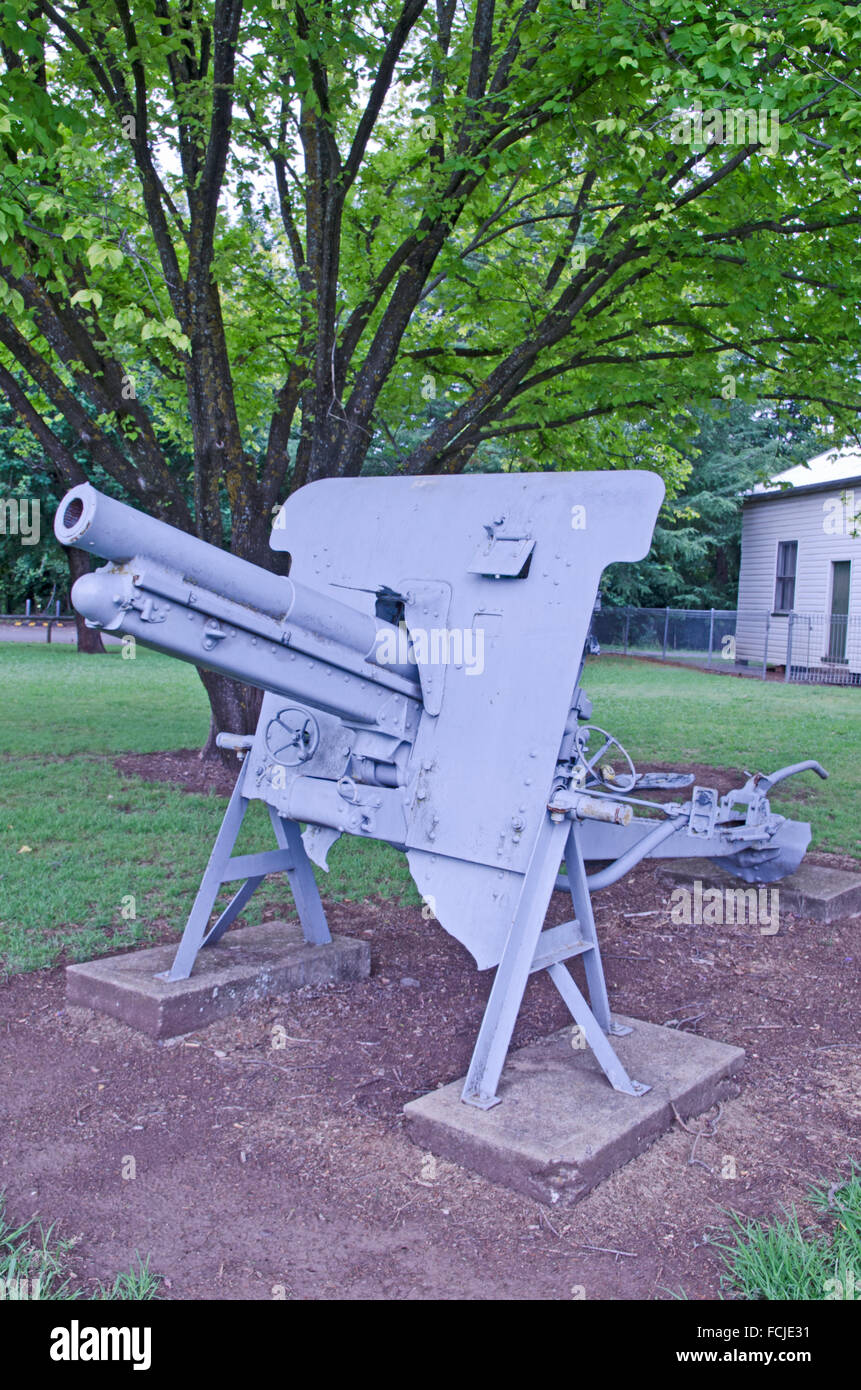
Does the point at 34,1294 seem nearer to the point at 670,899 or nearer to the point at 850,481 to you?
the point at 670,899

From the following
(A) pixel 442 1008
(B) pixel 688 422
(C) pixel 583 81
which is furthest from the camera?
(B) pixel 688 422

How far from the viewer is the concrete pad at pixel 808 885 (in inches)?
236

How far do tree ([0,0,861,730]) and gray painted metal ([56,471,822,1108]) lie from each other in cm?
237

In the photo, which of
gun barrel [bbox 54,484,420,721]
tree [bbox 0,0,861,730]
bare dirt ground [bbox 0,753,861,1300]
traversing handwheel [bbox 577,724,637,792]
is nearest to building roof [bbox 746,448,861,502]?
tree [bbox 0,0,861,730]

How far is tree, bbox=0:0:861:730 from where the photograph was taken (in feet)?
18.7

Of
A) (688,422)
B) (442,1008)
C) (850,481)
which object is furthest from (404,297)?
(850,481)

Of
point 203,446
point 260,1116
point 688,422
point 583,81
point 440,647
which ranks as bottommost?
point 260,1116

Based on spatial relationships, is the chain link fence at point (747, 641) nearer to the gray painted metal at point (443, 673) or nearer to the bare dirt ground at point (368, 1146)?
the bare dirt ground at point (368, 1146)

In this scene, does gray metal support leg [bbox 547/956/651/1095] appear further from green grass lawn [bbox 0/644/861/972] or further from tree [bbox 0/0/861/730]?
tree [bbox 0/0/861/730]

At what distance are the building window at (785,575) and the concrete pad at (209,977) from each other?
21646 millimetres

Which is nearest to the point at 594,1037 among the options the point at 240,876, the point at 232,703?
the point at 240,876

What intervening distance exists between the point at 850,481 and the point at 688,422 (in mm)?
13935

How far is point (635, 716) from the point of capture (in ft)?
46.9

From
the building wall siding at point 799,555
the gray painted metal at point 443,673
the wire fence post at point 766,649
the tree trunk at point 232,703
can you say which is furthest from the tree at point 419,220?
the wire fence post at point 766,649
